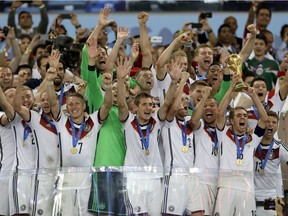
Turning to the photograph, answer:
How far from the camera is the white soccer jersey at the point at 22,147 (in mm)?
14367

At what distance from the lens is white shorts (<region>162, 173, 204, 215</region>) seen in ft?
45.1

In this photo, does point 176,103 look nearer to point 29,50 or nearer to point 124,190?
point 124,190

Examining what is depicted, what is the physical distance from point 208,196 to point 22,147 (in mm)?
2338

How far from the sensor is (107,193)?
13422mm

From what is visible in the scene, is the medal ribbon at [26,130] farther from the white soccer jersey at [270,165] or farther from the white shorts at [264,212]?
the white shorts at [264,212]

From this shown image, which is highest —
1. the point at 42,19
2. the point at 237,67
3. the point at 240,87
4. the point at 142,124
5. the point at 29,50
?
the point at 42,19

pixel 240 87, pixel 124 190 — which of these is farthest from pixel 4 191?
pixel 240 87

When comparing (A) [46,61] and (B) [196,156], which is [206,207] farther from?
(A) [46,61]

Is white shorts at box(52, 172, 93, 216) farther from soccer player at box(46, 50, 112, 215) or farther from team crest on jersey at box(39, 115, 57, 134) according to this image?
team crest on jersey at box(39, 115, 57, 134)

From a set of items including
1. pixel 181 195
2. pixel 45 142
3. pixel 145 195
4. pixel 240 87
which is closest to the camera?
pixel 145 195

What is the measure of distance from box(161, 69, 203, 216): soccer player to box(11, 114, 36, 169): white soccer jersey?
62.8 inches

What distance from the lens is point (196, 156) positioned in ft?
48.0

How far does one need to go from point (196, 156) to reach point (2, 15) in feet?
21.3

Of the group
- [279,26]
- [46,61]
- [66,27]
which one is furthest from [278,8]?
[46,61]
